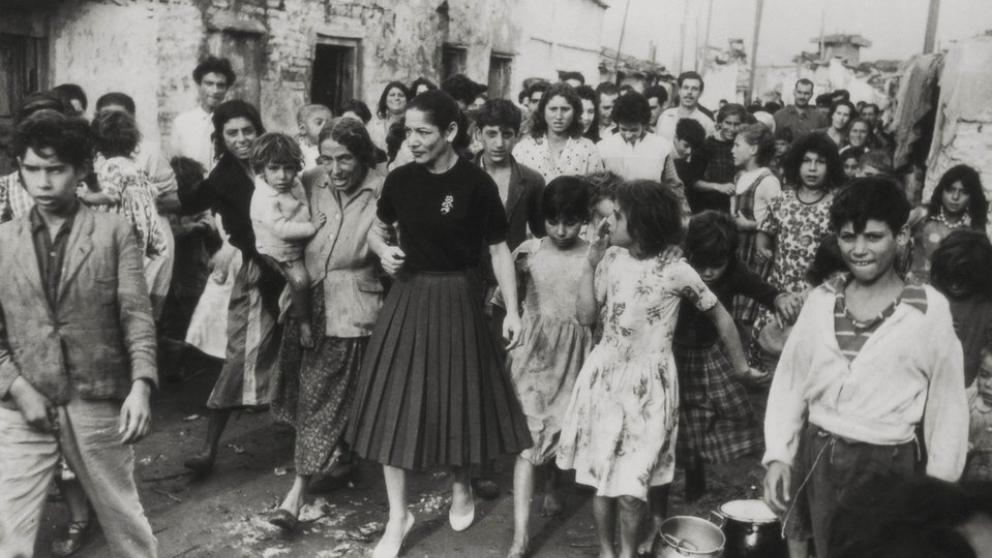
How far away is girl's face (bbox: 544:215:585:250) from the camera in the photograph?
182 inches

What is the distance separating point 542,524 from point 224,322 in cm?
244

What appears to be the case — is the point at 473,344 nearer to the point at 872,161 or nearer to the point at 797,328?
the point at 797,328

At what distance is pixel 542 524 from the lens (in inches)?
195

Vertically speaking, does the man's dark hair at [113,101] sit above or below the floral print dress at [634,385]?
above

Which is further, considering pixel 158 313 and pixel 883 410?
pixel 158 313

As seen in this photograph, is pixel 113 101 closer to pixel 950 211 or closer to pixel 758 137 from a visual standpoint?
pixel 758 137

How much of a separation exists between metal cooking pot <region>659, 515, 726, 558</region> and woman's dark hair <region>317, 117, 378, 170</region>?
2.26 m

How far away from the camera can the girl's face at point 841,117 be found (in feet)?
36.6

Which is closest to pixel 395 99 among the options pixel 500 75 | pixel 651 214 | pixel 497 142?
pixel 497 142

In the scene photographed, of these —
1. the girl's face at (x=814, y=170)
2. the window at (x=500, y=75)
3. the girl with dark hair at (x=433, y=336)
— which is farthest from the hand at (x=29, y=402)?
the window at (x=500, y=75)

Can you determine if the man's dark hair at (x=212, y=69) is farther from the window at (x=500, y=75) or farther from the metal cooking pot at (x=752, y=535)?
the window at (x=500, y=75)

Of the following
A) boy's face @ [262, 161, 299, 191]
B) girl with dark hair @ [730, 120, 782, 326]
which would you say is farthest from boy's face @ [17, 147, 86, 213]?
girl with dark hair @ [730, 120, 782, 326]

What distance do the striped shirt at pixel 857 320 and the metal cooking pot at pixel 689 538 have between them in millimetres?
1159

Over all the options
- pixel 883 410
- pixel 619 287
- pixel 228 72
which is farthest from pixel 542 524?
pixel 228 72
